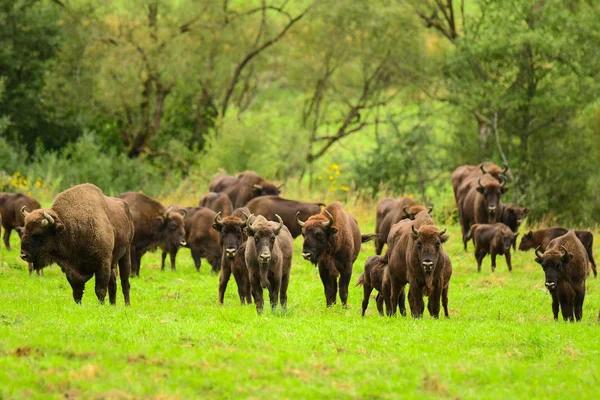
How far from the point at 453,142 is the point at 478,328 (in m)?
29.7

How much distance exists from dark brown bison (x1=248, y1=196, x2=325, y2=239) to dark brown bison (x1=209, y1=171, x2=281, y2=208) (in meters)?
4.01

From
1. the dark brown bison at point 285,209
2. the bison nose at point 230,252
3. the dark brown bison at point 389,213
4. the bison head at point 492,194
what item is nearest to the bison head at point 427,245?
the bison nose at point 230,252

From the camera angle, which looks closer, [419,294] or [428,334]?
[428,334]

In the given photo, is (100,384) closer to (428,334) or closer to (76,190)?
(428,334)

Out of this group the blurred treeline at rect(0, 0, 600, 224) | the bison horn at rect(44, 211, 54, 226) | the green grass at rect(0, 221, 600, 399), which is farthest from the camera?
the blurred treeline at rect(0, 0, 600, 224)

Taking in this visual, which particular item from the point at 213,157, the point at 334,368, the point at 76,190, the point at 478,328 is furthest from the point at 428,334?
the point at 213,157

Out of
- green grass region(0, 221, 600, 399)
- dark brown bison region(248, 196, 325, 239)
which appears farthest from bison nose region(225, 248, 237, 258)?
dark brown bison region(248, 196, 325, 239)

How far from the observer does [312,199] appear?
3675 centimetres

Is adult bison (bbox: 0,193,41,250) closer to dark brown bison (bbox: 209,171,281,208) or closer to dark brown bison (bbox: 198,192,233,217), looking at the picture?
dark brown bison (bbox: 198,192,233,217)

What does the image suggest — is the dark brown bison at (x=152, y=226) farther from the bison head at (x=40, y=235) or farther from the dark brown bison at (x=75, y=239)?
the bison head at (x=40, y=235)

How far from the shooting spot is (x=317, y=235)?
17688mm

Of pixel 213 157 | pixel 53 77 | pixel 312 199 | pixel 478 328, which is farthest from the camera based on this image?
pixel 53 77

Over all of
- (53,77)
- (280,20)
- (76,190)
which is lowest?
(76,190)

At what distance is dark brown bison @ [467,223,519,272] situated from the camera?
23828mm
